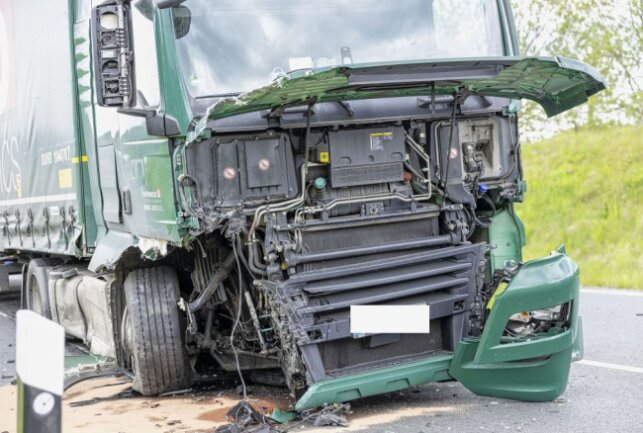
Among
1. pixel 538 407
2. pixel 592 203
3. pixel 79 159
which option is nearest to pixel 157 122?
pixel 79 159

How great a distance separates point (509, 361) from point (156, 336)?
2424 millimetres

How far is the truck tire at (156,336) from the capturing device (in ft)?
23.4

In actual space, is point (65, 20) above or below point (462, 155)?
above

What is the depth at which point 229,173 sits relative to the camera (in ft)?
20.4

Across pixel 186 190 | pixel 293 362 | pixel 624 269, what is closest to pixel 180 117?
pixel 186 190

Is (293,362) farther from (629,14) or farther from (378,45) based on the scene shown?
(629,14)

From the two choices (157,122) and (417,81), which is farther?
(157,122)

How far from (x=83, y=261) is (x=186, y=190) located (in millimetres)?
3361

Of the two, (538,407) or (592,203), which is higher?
(592,203)

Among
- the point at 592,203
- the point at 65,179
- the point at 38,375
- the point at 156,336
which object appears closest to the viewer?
the point at 38,375

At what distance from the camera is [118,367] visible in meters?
7.91

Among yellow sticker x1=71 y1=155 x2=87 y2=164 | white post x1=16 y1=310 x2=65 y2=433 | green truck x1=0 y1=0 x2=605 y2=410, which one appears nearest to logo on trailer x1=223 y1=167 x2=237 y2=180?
green truck x1=0 y1=0 x2=605 y2=410

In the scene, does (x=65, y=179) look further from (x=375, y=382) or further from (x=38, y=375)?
(x=38, y=375)

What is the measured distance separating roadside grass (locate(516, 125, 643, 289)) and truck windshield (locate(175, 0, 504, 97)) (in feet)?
21.0
